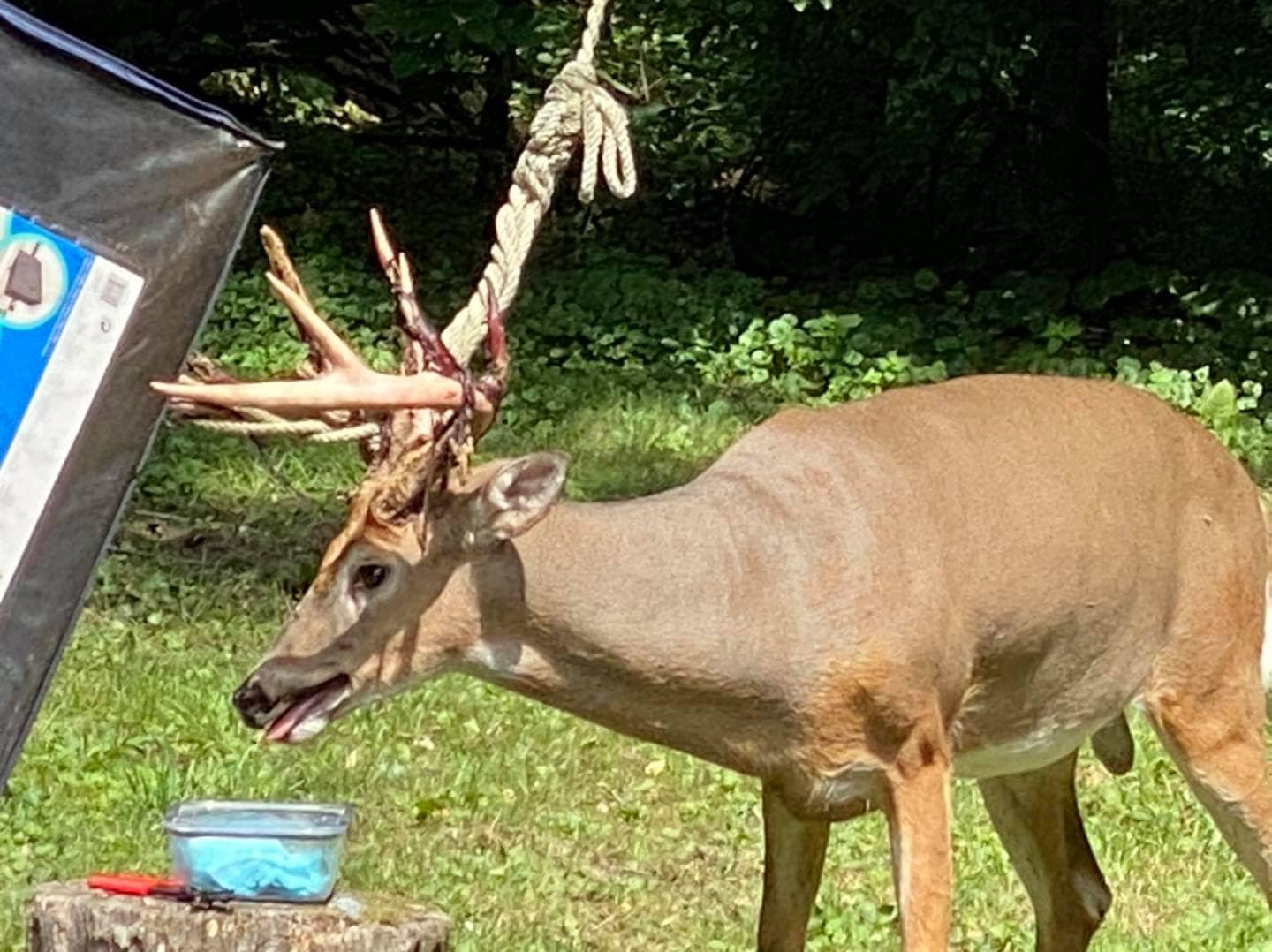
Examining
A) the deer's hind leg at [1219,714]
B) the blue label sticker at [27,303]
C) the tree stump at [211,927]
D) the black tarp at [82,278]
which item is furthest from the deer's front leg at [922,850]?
the blue label sticker at [27,303]

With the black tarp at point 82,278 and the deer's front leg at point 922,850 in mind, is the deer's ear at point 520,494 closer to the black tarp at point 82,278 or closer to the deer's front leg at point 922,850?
the black tarp at point 82,278

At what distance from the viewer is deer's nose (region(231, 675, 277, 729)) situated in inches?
181

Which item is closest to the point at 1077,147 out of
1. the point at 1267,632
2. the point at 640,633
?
the point at 1267,632

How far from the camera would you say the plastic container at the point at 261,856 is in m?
4.41

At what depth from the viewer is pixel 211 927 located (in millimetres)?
4328

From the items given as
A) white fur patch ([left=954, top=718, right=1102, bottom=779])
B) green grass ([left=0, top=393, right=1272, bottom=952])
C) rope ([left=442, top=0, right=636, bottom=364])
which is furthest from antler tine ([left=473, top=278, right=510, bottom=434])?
green grass ([left=0, top=393, right=1272, bottom=952])

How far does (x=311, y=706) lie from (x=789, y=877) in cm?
121

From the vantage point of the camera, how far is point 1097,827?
7023 mm

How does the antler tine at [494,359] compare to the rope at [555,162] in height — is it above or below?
below

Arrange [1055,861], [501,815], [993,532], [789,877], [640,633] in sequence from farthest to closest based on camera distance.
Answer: [501,815] < [1055,861] < [789,877] < [993,532] < [640,633]

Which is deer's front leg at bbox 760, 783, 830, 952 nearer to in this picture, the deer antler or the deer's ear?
the deer's ear

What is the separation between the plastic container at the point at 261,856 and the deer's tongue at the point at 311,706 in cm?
20

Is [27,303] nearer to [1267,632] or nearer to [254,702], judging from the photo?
[254,702]

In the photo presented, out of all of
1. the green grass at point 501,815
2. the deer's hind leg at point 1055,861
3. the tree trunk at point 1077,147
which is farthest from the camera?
the tree trunk at point 1077,147
